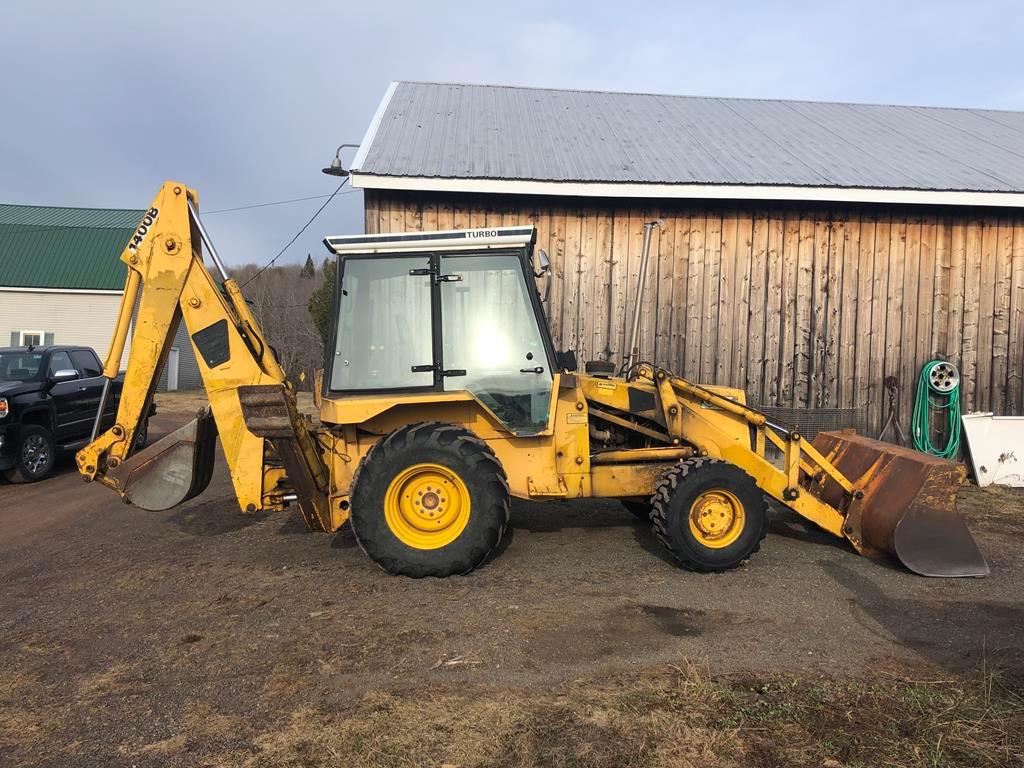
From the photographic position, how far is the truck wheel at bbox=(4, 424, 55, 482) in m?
9.30

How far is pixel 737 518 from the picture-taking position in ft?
17.3

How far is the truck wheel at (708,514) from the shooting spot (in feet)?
16.8

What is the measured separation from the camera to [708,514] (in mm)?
5258

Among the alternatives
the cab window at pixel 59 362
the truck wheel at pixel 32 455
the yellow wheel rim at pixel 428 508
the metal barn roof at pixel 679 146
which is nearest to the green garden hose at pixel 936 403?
the metal barn roof at pixel 679 146

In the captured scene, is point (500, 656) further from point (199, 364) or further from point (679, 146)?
point (679, 146)

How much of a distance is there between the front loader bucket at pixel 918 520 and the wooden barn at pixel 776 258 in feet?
13.4

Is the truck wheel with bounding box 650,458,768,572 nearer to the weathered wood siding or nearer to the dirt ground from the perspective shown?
the dirt ground

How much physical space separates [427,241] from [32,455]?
24.2ft

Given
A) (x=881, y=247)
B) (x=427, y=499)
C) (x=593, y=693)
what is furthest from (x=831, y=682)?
(x=881, y=247)

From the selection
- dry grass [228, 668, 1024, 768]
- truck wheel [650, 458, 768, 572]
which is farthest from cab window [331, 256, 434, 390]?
dry grass [228, 668, 1024, 768]

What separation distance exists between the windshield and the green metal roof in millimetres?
15875

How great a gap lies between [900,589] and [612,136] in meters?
7.88

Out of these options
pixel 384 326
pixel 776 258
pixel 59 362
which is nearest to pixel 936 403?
pixel 776 258

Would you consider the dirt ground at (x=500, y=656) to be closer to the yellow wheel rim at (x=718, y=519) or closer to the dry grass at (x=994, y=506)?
the yellow wheel rim at (x=718, y=519)
